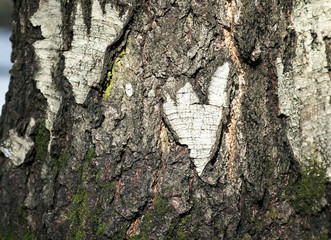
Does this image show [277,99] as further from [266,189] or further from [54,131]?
[54,131]

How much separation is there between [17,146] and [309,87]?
1.20 m

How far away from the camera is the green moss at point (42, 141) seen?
60.9 inches

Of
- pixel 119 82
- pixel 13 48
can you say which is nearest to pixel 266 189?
pixel 119 82

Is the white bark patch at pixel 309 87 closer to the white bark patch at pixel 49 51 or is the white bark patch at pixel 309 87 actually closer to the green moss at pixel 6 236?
the white bark patch at pixel 49 51

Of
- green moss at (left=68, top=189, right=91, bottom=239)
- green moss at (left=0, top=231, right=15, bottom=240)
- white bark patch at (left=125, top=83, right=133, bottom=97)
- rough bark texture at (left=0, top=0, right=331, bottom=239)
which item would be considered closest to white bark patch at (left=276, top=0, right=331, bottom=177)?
rough bark texture at (left=0, top=0, right=331, bottom=239)

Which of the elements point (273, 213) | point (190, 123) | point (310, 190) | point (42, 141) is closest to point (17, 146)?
point (42, 141)

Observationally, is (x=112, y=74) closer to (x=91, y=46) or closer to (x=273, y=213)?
(x=91, y=46)

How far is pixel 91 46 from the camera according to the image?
147 cm

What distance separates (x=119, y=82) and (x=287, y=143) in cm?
67

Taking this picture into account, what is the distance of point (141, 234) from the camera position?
138 centimetres

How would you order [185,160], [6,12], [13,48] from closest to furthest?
[185,160]
[13,48]
[6,12]

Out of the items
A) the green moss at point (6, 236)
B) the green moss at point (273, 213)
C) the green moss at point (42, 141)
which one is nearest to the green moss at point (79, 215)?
the green moss at point (42, 141)

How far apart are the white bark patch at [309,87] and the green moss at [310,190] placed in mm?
34

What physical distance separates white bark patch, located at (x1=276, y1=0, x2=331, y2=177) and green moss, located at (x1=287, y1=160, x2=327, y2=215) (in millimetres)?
34
